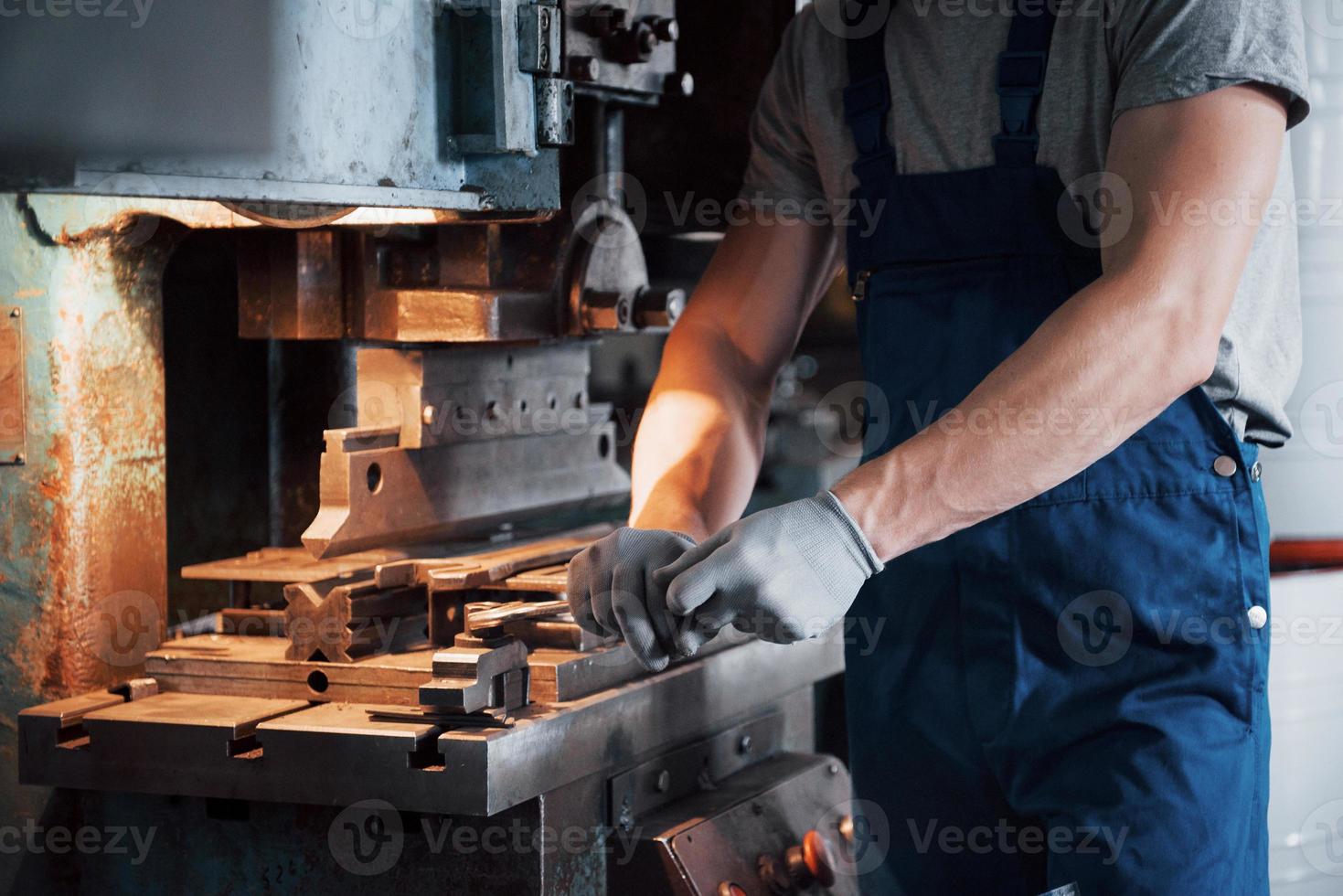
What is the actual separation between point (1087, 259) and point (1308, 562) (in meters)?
0.84

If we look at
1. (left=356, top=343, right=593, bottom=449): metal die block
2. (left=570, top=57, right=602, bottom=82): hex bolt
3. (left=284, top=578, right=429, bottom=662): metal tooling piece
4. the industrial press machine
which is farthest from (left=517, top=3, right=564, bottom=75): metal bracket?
(left=284, top=578, right=429, bottom=662): metal tooling piece

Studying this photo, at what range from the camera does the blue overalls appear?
1.28 m

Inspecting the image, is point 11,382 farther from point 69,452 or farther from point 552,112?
point 552,112

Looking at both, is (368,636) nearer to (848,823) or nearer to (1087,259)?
(848,823)

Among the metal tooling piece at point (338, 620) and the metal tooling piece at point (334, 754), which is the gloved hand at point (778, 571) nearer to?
the metal tooling piece at point (334, 754)

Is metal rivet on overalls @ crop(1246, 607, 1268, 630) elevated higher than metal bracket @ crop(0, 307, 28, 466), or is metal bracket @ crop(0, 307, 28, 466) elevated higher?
metal bracket @ crop(0, 307, 28, 466)

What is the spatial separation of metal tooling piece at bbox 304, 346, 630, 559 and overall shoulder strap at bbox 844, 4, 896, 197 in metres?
0.45

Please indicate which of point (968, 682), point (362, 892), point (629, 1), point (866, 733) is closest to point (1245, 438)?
point (968, 682)

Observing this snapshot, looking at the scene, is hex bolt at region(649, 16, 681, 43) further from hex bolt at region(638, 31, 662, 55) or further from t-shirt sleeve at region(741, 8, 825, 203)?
t-shirt sleeve at region(741, 8, 825, 203)

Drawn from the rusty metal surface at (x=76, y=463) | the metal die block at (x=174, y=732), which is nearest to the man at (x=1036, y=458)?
the metal die block at (x=174, y=732)

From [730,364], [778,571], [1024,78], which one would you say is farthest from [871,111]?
[778,571]

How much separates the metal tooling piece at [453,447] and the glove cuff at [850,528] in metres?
0.52

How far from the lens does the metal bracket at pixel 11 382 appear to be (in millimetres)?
1454

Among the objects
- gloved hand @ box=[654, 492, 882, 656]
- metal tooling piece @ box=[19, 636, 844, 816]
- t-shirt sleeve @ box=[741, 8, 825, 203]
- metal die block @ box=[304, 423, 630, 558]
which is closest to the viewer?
gloved hand @ box=[654, 492, 882, 656]
